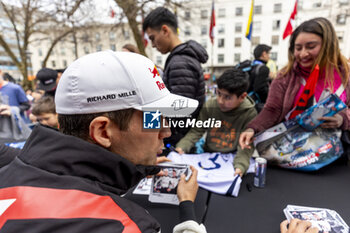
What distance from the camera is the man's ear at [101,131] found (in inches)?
28.8

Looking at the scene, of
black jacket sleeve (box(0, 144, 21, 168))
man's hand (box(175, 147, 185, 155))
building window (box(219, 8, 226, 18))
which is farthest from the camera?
building window (box(219, 8, 226, 18))

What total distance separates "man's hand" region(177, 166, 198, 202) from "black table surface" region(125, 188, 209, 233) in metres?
0.12

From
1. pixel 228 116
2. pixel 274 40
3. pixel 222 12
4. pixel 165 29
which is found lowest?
pixel 228 116

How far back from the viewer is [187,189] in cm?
112

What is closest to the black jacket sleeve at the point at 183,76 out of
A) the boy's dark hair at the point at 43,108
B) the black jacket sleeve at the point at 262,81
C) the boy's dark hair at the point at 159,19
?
the boy's dark hair at the point at 159,19

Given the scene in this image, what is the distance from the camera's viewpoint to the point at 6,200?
0.59 m

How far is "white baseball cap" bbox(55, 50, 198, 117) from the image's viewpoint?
0.72 metres

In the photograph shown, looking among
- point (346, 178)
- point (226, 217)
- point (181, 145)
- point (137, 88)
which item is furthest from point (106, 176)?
point (346, 178)

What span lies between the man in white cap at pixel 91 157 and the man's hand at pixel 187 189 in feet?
0.51

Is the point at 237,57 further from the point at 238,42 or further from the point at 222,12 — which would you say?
the point at 222,12

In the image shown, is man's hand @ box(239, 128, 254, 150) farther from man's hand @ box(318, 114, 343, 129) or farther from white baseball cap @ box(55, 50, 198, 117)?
white baseball cap @ box(55, 50, 198, 117)

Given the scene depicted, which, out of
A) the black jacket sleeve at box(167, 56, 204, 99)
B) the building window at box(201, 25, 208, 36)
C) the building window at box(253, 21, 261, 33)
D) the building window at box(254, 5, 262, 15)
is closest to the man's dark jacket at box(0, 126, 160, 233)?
the black jacket sleeve at box(167, 56, 204, 99)

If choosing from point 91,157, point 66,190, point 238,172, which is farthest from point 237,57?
point 66,190

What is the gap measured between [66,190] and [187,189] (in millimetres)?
678
